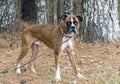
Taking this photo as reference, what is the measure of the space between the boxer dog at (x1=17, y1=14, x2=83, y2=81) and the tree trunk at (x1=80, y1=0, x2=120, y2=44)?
7.06ft

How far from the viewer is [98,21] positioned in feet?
36.2

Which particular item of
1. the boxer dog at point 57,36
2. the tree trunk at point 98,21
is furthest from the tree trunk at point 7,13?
the boxer dog at point 57,36

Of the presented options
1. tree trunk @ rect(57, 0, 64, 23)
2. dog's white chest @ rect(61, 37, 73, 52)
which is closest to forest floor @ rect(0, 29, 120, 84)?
dog's white chest @ rect(61, 37, 73, 52)

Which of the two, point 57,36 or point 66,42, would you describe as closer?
point 66,42

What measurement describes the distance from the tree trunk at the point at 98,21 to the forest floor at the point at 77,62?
0.72 ft

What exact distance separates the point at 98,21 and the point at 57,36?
266 centimetres

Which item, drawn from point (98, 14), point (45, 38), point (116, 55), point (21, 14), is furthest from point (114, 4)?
point (21, 14)

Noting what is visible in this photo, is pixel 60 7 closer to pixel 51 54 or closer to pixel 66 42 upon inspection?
pixel 51 54

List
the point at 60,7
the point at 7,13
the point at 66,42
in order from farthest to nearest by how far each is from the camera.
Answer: the point at 60,7 → the point at 7,13 → the point at 66,42

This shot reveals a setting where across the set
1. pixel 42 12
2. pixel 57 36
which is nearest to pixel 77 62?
pixel 57 36

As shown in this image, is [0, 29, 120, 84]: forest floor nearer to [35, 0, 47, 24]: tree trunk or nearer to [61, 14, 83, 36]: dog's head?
[61, 14, 83, 36]: dog's head

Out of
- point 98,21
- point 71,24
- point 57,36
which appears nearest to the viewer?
point 71,24

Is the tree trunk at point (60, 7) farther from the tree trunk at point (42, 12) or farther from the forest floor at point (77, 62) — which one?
the forest floor at point (77, 62)

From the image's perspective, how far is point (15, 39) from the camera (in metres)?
12.4
